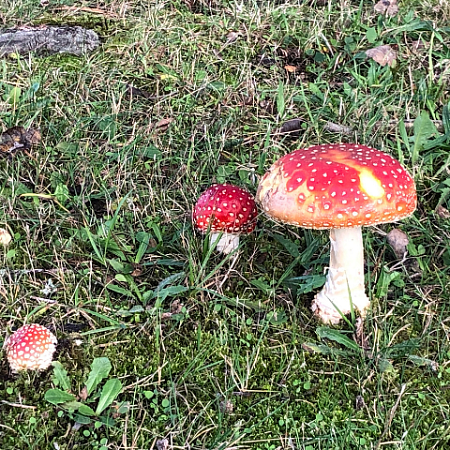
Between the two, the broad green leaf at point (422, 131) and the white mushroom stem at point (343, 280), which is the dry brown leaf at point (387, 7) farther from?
the white mushroom stem at point (343, 280)

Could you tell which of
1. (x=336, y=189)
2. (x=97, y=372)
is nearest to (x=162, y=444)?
(x=97, y=372)

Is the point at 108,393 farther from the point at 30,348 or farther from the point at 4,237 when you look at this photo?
the point at 4,237

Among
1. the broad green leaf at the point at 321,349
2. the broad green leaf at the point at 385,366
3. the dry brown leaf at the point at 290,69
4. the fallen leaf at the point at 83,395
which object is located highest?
the dry brown leaf at the point at 290,69

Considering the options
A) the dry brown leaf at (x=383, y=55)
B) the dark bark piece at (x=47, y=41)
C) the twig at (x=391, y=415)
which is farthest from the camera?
the dark bark piece at (x=47, y=41)

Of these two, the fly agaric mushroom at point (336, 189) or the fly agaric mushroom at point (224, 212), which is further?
the fly agaric mushroom at point (224, 212)

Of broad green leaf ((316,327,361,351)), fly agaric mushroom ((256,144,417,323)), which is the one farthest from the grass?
fly agaric mushroom ((256,144,417,323))

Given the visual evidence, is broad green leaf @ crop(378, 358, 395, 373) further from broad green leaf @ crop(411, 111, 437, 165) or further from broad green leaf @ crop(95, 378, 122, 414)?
broad green leaf @ crop(411, 111, 437, 165)

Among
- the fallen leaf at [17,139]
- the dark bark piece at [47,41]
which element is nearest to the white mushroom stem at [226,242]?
the fallen leaf at [17,139]
